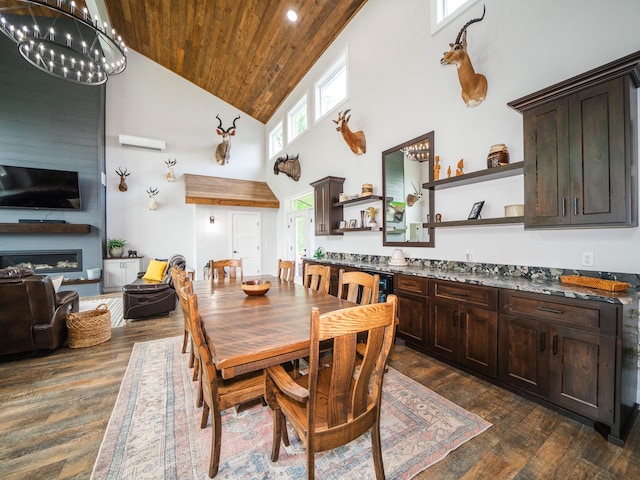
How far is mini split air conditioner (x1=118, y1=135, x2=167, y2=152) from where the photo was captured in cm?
667

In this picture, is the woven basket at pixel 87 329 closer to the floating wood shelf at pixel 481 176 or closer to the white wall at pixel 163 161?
the white wall at pixel 163 161

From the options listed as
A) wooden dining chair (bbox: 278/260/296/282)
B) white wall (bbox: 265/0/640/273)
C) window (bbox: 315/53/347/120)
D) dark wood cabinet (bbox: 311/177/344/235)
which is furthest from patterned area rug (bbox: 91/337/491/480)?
window (bbox: 315/53/347/120)

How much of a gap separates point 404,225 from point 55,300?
14.2 feet

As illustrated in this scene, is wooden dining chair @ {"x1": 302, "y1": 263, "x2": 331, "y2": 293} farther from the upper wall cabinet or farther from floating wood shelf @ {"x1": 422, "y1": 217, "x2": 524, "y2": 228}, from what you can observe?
the upper wall cabinet

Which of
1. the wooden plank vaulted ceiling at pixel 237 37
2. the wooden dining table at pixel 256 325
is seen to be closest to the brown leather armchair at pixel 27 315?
the wooden dining table at pixel 256 325

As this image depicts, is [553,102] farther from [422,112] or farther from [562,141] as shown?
[422,112]

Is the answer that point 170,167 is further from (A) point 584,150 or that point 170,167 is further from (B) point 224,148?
(A) point 584,150

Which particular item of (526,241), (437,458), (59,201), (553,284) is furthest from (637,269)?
(59,201)

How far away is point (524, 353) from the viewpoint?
2.02m

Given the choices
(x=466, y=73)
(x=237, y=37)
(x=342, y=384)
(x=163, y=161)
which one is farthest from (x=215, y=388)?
(x=163, y=161)

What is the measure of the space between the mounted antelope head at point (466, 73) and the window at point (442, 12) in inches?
17.0

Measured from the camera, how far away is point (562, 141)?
78.4 inches

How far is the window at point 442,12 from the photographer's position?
3.11m

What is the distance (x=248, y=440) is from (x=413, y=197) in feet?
10.4
